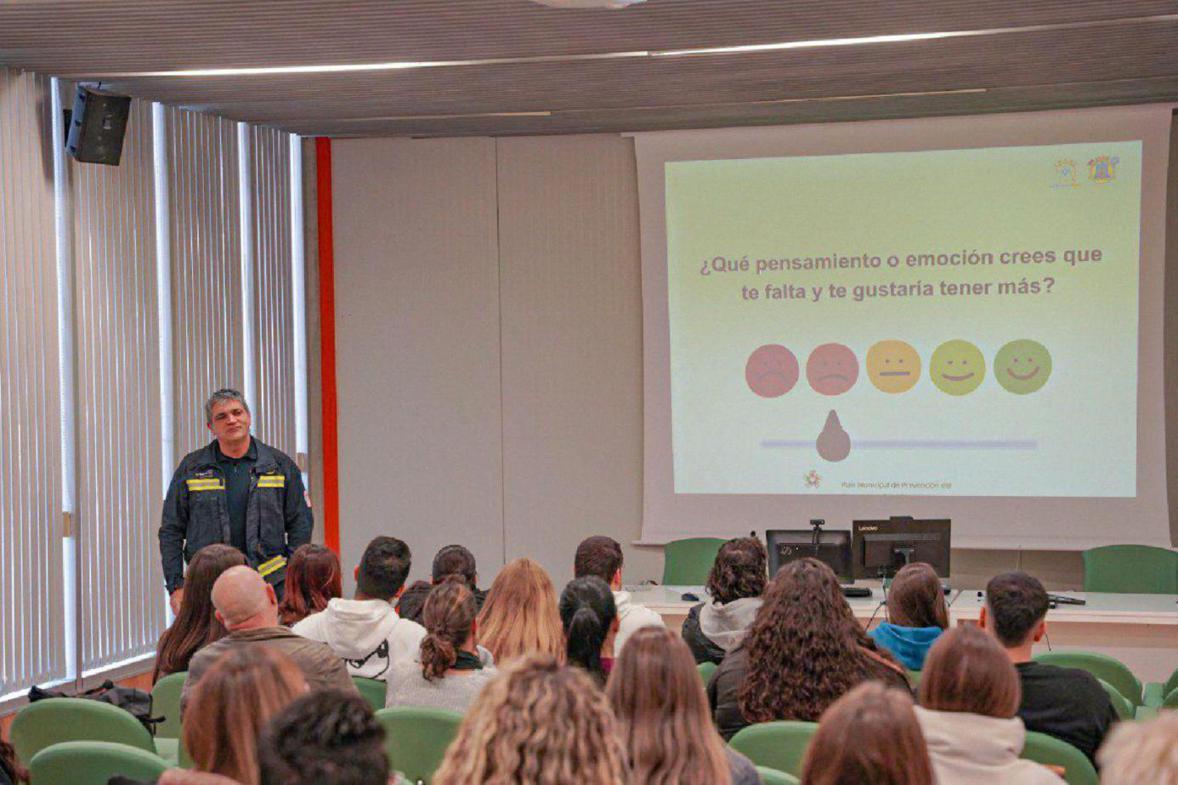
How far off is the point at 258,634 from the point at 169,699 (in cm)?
61

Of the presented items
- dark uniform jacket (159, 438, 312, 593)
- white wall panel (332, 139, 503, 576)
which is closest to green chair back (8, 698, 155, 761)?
dark uniform jacket (159, 438, 312, 593)

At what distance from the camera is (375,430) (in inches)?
364

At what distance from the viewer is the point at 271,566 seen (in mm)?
6172

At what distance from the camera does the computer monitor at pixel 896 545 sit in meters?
6.65

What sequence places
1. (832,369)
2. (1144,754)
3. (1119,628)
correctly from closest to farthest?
(1144,754) < (1119,628) < (832,369)

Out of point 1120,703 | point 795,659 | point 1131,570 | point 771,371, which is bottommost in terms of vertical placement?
point 1131,570

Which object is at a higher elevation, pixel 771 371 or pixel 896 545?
pixel 771 371

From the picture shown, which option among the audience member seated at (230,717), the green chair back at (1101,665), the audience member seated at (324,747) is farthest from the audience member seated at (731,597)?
the audience member seated at (324,747)

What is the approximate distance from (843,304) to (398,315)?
9.91 feet

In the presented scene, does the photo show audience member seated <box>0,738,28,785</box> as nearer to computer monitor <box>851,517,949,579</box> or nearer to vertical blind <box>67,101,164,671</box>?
vertical blind <box>67,101,164,671</box>

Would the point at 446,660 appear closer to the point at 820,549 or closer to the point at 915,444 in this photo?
the point at 820,549

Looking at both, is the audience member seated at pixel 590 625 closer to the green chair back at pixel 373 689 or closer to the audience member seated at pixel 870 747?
the green chair back at pixel 373 689

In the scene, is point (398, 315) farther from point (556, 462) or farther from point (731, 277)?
point (731, 277)

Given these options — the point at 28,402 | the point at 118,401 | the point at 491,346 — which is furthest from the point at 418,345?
the point at 28,402
